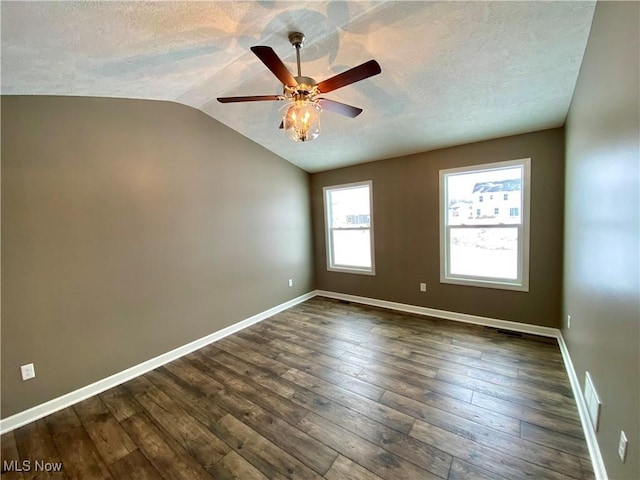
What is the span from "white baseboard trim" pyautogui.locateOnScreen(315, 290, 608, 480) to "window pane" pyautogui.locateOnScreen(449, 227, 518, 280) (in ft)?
1.92

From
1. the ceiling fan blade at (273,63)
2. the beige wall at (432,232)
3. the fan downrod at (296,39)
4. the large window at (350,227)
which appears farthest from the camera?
the large window at (350,227)

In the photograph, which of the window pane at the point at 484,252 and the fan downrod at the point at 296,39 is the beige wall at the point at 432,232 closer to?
the window pane at the point at 484,252

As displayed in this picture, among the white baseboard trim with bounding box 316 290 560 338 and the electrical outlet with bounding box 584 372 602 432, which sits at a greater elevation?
the electrical outlet with bounding box 584 372 602 432

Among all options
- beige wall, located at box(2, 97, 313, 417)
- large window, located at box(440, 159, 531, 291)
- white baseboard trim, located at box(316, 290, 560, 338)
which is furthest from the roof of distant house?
beige wall, located at box(2, 97, 313, 417)

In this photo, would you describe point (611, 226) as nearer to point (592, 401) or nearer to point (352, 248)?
point (592, 401)

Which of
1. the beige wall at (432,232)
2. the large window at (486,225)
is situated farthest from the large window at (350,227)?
the large window at (486,225)

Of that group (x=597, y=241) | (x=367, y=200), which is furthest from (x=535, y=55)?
(x=367, y=200)

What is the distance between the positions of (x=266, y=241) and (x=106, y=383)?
2.37m

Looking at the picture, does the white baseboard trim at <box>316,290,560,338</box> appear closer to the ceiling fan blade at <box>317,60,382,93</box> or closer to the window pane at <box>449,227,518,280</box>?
the window pane at <box>449,227,518,280</box>

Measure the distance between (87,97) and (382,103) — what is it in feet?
9.04

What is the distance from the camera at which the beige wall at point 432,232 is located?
9.68ft

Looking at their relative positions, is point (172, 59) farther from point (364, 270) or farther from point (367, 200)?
point (364, 270)

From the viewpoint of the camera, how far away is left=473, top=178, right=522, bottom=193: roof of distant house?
3.15 metres

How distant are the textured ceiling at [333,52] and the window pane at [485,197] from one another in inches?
22.0
